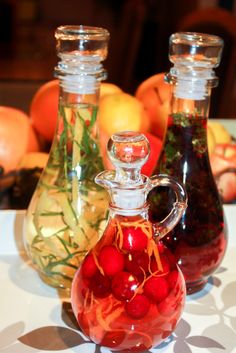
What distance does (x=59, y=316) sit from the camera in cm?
53

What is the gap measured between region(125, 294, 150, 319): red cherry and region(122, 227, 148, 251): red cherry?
34 mm

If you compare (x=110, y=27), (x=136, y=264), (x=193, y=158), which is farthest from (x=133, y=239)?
(x=110, y=27)

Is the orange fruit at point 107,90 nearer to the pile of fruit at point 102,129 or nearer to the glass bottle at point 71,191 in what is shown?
the pile of fruit at point 102,129

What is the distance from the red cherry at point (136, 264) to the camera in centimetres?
44

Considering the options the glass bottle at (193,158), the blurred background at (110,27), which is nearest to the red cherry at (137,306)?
the glass bottle at (193,158)

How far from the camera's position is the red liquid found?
437mm

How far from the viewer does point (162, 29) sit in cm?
333

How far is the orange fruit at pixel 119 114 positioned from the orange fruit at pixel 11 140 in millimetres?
101

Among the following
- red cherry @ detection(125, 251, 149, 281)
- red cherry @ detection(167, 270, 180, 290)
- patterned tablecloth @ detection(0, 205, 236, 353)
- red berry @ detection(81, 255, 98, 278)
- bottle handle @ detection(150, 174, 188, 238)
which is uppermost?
bottle handle @ detection(150, 174, 188, 238)

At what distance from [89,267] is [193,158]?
0.15 metres

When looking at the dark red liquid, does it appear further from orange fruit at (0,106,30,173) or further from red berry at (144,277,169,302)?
orange fruit at (0,106,30,173)

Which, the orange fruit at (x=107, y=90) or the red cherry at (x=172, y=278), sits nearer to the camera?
the red cherry at (x=172, y=278)

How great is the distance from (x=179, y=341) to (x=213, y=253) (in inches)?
3.5

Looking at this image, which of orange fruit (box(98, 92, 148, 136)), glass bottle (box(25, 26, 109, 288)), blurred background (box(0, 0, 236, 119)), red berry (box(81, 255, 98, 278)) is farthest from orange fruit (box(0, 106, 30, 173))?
blurred background (box(0, 0, 236, 119))
